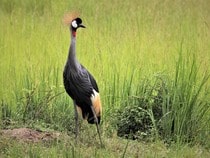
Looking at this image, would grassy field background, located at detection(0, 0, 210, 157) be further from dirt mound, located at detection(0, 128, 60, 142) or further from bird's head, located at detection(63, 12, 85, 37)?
bird's head, located at detection(63, 12, 85, 37)

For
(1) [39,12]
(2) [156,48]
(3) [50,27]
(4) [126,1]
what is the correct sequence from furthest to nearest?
(4) [126,1] < (1) [39,12] < (3) [50,27] < (2) [156,48]

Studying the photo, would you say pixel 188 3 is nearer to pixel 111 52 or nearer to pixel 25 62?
pixel 111 52

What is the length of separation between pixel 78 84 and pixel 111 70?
1.69 m

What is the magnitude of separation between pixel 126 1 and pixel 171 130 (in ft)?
14.5

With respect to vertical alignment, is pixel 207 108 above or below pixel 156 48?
below

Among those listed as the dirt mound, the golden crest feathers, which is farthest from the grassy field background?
the golden crest feathers

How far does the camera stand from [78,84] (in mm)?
5676

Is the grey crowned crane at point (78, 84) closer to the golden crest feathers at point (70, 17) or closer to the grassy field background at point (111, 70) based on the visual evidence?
the golden crest feathers at point (70, 17)

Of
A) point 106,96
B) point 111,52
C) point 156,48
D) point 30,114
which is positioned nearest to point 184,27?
point 156,48

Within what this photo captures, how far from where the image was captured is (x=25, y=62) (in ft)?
24.7

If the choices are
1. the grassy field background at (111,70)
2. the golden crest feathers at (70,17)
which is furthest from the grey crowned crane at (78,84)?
the grassy field background at (111,70)

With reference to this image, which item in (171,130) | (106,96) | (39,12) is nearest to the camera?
(171,130)

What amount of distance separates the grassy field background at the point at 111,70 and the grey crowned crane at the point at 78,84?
0.81ft

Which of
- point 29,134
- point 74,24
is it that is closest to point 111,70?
point 74,24
